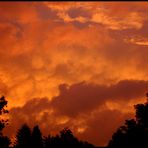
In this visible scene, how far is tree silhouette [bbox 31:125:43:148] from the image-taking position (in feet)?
315

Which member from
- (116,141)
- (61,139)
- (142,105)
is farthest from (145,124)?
(61,139)

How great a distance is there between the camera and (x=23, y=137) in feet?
324

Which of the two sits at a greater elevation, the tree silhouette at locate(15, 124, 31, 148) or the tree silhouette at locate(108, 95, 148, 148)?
the tree silhouette at locate(15, 124, 31, 148)

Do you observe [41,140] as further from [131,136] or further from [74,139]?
[131,136]

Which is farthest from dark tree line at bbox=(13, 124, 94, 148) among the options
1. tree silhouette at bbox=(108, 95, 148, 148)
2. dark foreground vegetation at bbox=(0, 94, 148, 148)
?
tree silhouette at bbox=(108, 95, 148, 148)

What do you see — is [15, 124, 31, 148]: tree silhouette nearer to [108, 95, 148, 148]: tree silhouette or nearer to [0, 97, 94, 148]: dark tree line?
[0, 97, 94, 148]: dark tree line

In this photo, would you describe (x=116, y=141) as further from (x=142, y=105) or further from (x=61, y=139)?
(x=61, y=139)

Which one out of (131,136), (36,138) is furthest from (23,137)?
(131,136)

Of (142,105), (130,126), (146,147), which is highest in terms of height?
(142,105)

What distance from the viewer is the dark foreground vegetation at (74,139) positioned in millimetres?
70750

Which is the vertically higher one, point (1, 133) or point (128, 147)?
point (1, 133)

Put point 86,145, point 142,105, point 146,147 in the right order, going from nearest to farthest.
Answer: point 146,147, point 142,105, point 86,145

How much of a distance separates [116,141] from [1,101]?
23387mm

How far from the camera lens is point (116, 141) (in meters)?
71.8
